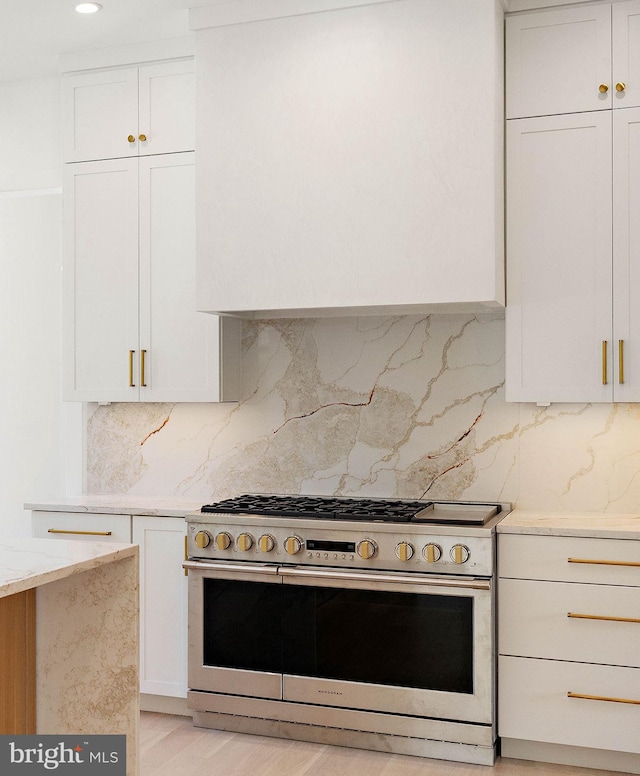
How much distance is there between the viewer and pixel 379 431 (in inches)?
150

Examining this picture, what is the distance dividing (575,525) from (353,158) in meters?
1.60

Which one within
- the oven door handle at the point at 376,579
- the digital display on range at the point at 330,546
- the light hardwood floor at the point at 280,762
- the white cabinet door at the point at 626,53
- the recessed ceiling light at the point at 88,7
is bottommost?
the light hardwood floor at the point at 280,762

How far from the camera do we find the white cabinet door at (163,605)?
364 cm

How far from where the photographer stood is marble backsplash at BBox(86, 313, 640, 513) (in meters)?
3.57

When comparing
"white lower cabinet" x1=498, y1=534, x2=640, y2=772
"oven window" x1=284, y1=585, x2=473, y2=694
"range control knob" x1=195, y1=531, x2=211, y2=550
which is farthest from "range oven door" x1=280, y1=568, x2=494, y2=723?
"range control knob" x1=195, y1=531, x2=211, y2=550

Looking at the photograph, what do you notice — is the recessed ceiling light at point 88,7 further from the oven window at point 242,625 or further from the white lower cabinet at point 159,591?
the oven window at point 242,625

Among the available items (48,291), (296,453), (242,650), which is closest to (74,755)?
(242,650)

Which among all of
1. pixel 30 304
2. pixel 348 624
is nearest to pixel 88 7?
pixel 30 304

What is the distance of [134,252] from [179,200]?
0.31 metres

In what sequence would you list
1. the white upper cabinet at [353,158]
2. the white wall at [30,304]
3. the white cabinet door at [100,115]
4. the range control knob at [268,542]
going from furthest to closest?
the white wall at [30,304], the white cabinet door at [100,115], the range control knob at [268,542], the white upper cabinet at [353,158]

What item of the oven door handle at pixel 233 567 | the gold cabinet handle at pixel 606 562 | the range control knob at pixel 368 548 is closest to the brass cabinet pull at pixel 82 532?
the oven door handle at pixel 233 567

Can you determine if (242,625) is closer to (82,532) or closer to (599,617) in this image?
(82,532)

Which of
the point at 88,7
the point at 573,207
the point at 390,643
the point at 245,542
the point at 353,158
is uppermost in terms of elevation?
the point at 88,7

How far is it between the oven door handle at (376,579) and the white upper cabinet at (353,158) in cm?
101
